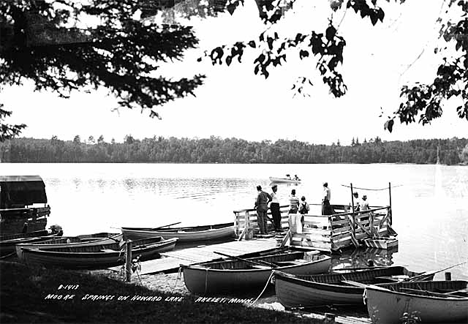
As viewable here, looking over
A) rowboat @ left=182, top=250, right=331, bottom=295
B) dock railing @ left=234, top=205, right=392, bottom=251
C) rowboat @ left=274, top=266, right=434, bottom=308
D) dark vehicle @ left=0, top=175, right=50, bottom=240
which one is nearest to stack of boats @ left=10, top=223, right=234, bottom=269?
dark vehicle @ left=0, top=175, right=50, bottom=240

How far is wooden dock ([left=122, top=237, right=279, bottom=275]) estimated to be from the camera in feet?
32.0

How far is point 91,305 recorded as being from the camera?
4625mm

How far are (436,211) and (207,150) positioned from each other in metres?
30.2

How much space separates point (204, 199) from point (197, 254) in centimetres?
999

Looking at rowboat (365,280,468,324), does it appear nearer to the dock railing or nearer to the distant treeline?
the distant treeline

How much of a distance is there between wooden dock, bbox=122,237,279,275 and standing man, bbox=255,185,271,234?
2.02 feet

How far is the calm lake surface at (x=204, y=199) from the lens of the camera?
244 inches

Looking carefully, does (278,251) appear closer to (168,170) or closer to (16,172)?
(168,170)

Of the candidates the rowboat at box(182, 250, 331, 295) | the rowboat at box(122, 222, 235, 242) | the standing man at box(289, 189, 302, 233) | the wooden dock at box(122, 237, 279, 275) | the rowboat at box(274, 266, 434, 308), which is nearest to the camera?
the rowboat at box(274, 266, 434, 308)

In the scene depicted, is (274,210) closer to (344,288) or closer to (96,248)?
(96,248)

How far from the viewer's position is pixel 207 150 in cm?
555

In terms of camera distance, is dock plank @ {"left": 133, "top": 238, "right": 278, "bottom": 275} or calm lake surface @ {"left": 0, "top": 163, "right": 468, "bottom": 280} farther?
dock plank @ {"left": 133, "top": 238, "right": 278, "bottom": 275}

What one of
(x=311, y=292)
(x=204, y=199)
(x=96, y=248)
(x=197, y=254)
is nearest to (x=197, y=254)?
(x=197, y=254)

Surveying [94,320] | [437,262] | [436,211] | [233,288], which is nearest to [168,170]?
[94,320]
